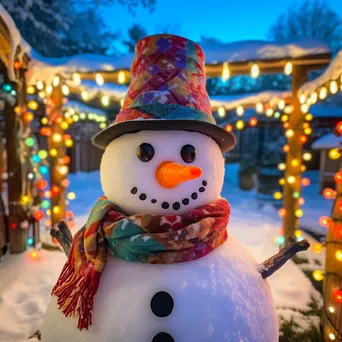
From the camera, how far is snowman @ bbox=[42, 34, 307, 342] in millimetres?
1393

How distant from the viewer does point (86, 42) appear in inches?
493

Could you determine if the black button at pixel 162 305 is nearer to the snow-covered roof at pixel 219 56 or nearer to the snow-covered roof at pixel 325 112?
the snow-covered roof at pixel 219 56

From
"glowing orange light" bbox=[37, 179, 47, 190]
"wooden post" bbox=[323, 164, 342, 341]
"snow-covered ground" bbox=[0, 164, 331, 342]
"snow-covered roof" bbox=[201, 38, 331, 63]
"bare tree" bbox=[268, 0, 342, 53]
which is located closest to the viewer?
"wooden post" bbox=[323, 164, 342, 341]

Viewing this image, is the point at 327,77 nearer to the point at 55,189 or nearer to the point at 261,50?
the point at 261,50

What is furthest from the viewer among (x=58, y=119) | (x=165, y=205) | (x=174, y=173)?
(x=58, y=119)

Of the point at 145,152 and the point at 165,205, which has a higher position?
the point at 145,152

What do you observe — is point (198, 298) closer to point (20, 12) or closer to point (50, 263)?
point (50, 263)

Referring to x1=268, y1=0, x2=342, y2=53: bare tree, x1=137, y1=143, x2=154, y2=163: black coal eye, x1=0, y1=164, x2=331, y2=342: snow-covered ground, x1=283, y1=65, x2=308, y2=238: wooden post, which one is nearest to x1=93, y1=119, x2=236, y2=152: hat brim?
x1=137, y1=143, x2=154, y2=163: black coal eye

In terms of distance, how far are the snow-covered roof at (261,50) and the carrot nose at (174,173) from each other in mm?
2697

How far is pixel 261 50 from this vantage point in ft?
12.0

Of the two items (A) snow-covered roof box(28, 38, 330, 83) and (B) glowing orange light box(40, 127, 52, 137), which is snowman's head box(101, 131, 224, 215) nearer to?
(A) snow-covered roof box(28, 38, 330, 83)

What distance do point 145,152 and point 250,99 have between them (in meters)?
Result: 4.04

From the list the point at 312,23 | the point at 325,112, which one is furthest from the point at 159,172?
the point at 312,23

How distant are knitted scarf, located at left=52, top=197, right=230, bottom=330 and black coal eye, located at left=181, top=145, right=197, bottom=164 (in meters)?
0.26
